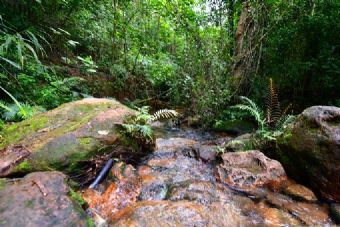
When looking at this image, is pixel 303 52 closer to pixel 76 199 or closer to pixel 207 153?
pixel 207 153

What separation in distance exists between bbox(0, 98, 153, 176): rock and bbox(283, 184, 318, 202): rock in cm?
235

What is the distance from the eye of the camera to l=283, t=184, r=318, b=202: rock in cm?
330

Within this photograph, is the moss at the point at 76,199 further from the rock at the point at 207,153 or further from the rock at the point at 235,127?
the rock at the point at 235,127

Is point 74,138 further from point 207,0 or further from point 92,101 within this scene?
point 207,0

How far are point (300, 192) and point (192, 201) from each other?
1.47m

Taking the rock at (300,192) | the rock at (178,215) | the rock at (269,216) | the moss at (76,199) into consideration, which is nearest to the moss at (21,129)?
the moss at (76,199)

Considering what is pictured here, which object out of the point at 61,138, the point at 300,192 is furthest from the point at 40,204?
the point at 300,192

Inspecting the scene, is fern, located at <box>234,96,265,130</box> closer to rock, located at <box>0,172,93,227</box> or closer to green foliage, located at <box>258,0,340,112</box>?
green foliage, located at <box>258,0,340,112</box>

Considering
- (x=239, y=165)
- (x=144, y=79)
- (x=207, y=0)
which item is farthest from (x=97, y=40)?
(x=239, y=165)

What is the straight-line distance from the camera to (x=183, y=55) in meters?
8.02

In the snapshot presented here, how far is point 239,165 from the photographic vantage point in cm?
384

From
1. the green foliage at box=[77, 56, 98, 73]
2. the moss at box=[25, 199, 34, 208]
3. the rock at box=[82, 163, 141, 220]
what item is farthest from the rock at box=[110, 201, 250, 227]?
the green foliage at box=[77, 56, 98, 73]

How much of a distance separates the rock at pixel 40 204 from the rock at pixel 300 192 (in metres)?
2.46

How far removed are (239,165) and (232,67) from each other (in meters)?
4.08
